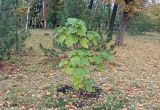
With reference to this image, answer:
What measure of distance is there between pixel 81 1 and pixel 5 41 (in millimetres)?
3054

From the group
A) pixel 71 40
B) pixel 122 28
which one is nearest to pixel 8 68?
pixel 71 40

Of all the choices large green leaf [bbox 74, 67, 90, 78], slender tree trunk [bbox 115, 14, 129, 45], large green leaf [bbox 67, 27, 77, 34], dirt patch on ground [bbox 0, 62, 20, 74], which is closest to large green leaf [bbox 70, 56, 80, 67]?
large green leaf [bbox 74, 67, 90, 78]

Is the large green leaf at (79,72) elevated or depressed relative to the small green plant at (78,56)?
depressed

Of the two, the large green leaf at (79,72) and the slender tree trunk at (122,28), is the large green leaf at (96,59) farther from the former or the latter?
the slender tree trunk at (122,28)

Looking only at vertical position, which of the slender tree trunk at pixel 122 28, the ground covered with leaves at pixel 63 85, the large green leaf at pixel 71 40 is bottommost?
the ground covered with leaves at pixel 63 85

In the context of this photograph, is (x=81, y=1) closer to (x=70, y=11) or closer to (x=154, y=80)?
(x=70, y=11)

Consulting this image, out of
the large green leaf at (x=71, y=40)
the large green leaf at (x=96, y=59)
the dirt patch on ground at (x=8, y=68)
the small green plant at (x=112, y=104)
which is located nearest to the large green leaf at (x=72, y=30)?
the large green leaf at (x=71, y=40)

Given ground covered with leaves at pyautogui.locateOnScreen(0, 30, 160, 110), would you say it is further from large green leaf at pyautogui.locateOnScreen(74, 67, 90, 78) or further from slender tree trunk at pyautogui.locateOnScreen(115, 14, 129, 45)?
slender tree trunk at pyautogui.locateOnScreen(115, 14, 129, 45)

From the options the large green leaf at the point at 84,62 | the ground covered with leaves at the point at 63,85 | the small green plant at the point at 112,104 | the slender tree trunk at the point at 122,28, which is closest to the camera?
the large green leaf at the point at 84,62

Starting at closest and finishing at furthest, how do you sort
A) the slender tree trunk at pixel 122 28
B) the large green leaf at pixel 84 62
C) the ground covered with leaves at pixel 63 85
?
the large green leaf at pixel 84 62, the ground covered with leaves at pixel 63 85, the slender tree trunk at pixel 122 28

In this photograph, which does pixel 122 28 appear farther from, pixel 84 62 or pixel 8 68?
pixel 84 62

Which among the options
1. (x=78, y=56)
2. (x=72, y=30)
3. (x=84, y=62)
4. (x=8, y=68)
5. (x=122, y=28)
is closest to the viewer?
(x=84, y=62)

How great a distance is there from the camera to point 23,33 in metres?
13.5

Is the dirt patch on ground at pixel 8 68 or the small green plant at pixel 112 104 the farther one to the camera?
the dirt patch on ground at pixel 8 68
